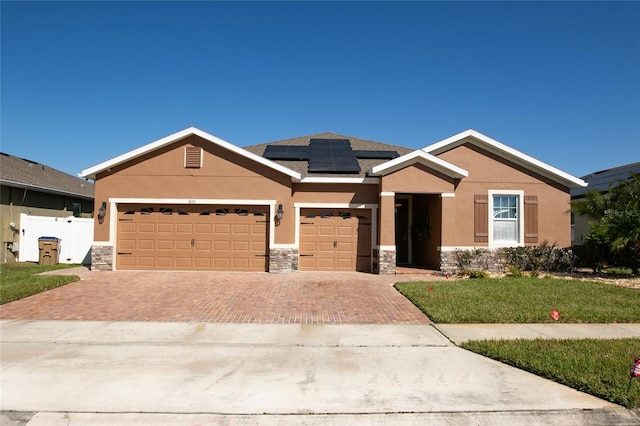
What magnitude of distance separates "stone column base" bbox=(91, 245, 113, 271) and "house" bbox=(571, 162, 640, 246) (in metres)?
20.0

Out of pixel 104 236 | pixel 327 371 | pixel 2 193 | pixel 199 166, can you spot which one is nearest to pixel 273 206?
pixel 199 166

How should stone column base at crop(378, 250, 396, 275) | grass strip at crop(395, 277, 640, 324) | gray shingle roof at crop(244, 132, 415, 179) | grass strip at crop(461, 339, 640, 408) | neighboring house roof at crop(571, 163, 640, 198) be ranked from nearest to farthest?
1. grass strip at crop(461, 339, 640, 408)
2. grass strip at crop(395, 277, 640, 324)
3. stone column base at crop(378, 250, 396, 275)
4. gray shingle roof at crop(244, 132, 415, 179)
5. neighboring house roof at crop(571, 163, 640, 198)

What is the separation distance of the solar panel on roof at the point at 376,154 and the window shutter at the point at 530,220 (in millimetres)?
5442

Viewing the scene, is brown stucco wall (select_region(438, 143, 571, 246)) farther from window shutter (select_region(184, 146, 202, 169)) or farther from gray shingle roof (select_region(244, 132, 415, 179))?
window shutter (select_region(184, 146, 202, 169))

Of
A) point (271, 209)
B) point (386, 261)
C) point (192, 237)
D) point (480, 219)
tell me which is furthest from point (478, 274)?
point (192, 237)

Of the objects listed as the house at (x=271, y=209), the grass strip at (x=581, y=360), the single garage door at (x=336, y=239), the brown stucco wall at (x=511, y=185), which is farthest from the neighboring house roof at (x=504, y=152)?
the grass strip at (x=581, y=360)

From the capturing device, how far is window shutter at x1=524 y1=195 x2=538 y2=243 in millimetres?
15008

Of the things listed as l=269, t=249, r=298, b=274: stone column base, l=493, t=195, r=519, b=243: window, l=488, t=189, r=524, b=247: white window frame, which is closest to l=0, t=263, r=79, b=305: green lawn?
l=269, t=249, r=298, b=274: stone column base

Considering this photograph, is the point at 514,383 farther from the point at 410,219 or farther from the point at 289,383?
the point at 410,219

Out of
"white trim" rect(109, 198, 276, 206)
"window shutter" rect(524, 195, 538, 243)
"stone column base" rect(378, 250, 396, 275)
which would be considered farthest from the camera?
"window shutter" rect(524, 195, 538, 243)

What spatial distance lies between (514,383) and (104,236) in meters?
13.3

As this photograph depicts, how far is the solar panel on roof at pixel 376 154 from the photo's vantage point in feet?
55.8

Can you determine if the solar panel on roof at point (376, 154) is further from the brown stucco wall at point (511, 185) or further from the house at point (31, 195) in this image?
the house at point (31, 195)

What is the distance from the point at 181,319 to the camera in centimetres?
770
